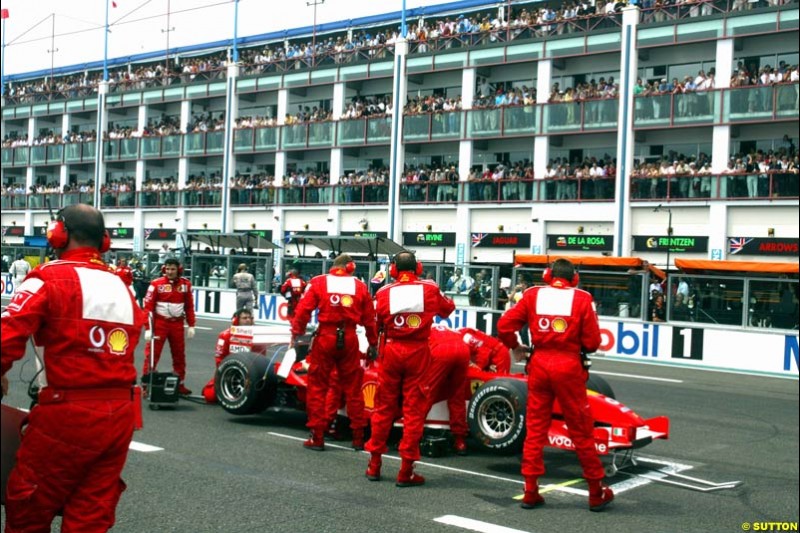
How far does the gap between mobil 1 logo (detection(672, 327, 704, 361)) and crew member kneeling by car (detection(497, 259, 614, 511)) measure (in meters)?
12.3

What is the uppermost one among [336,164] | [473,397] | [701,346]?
[336,164]

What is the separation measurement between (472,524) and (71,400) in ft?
10.2

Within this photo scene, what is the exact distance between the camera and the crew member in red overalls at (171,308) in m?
11.7

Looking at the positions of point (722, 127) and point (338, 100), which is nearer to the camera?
point (722, 127)

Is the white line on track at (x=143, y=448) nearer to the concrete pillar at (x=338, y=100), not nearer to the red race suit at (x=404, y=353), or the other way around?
the red race suit at (x=404, y=353)

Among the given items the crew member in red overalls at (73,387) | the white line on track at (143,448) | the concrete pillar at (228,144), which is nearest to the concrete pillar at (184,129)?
the concrete pillar at (228,144)

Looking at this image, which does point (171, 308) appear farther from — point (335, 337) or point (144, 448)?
point (335, 337)

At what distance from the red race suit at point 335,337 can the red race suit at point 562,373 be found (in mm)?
2228

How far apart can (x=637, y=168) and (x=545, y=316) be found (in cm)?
2783

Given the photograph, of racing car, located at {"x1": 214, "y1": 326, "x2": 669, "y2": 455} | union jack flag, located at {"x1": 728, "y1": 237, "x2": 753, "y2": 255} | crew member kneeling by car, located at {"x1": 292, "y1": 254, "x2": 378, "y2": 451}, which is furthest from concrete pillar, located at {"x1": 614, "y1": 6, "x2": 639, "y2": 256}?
crew member kneeling by car, located at {"x1": 292, "y1": 254, "x2": 378, "y2": 451}

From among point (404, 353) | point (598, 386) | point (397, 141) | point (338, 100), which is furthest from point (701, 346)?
point (338, 100)

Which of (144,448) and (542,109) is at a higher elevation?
(542,109)

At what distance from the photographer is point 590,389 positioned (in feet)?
29.3

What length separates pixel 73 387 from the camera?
397 cm
